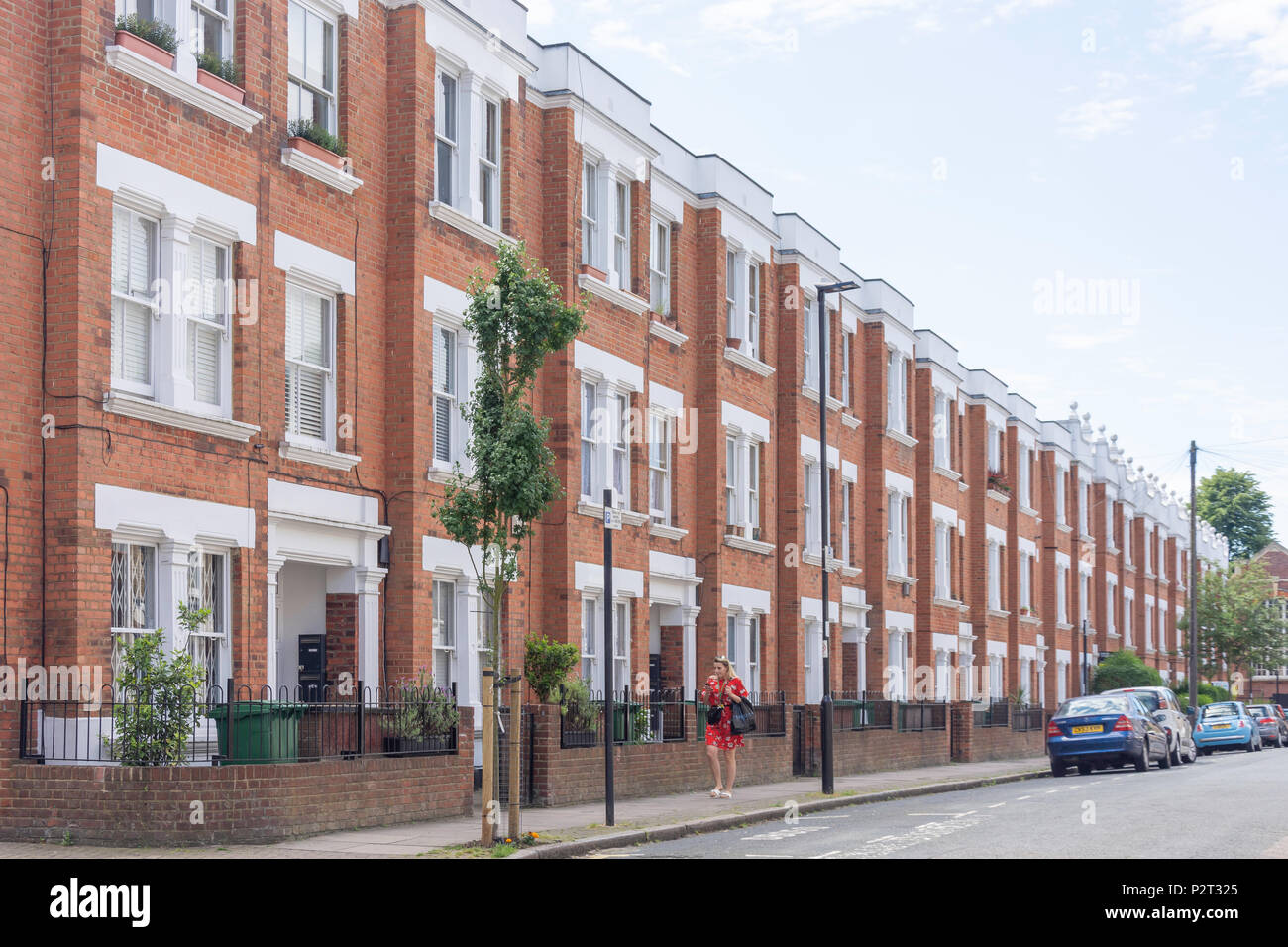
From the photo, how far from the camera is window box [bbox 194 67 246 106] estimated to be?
56.5 ft

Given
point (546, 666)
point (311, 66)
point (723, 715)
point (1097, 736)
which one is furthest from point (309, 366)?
point (1097, 736)

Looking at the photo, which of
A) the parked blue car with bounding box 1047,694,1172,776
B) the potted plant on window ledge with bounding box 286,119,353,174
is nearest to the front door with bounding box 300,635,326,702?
the potted plant on window ledge with bounding box 286,119,353,174

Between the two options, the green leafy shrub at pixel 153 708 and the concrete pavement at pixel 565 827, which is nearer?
the concrete pavement at pixel 565 827

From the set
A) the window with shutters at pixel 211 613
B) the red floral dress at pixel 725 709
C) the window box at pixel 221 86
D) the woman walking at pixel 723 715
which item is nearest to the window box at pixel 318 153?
the window box at pixel 221 86

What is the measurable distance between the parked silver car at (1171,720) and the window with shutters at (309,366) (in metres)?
22.1

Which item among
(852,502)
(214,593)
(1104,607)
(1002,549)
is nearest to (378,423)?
(214,593)

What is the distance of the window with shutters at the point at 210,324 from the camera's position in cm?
1712

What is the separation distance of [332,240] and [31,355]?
5.05 m

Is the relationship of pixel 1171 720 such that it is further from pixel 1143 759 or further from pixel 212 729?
pixel 212 729

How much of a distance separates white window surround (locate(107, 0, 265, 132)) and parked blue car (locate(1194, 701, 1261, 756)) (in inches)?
1492

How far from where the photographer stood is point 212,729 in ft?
55.5

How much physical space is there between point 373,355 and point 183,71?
178 inches

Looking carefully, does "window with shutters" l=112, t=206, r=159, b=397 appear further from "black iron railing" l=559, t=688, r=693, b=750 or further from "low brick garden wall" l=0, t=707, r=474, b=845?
"black iron railing" l=559, t=688, r=693, b=750

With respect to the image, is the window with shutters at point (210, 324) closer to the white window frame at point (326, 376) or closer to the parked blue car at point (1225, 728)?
the white window frame at point (326, 376)
